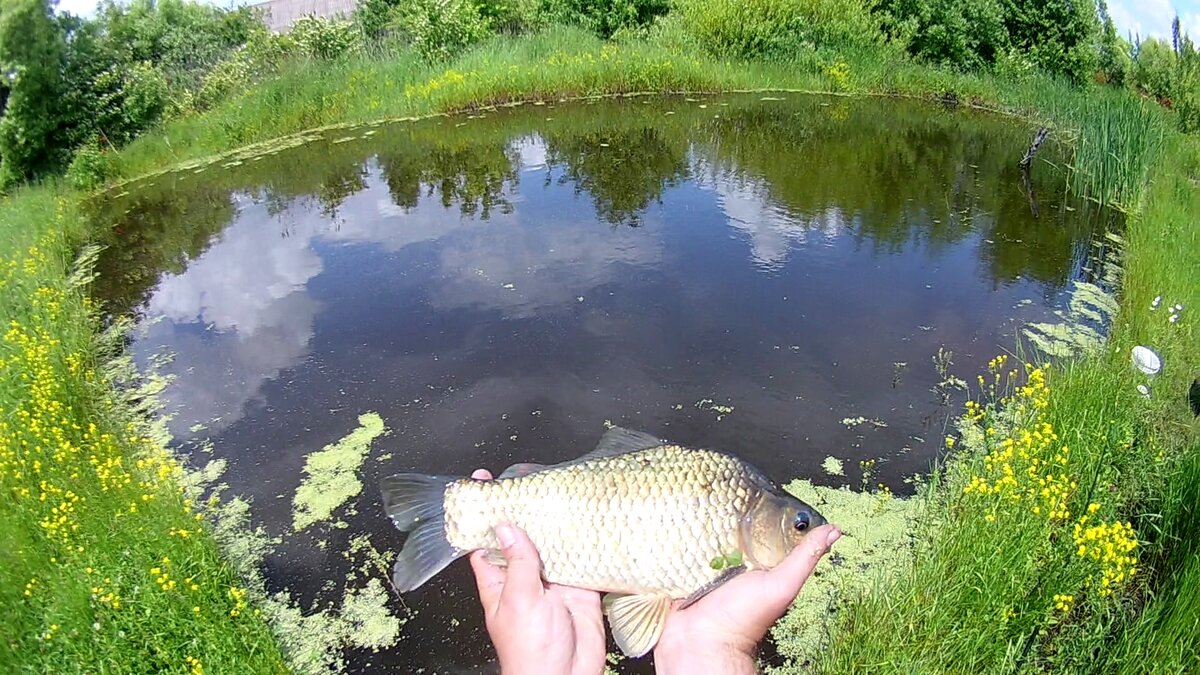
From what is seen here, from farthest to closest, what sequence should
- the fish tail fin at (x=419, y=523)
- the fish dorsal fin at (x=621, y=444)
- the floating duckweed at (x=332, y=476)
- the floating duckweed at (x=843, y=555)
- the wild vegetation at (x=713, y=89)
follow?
the floating duckweed at (x=332, y=476) → the floating duckweed at (x=843, y=555) → the wild vegetation at (x=713, y=89) → the fish dorsal fin at (x=621, y=444) → the fish tail fin at (x=419, y=523)

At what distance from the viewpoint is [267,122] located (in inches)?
438

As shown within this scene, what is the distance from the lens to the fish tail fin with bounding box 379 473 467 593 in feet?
7.24

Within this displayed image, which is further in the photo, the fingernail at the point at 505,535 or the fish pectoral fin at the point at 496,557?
the fish pectoral fin at the point at 496,557

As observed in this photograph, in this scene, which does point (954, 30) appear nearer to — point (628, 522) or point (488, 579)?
point (628, 522)

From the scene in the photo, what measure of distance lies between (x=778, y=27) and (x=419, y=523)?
13654mm

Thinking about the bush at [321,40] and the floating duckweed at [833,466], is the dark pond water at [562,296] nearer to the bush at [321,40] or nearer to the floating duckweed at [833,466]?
the floating duckweed at [833,466]

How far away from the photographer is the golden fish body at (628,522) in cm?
212

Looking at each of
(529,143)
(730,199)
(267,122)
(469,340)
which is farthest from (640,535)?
(267,122)

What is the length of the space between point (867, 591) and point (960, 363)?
2245 mm

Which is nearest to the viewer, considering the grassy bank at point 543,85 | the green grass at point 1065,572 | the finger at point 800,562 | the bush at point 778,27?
the finger at point 800,562

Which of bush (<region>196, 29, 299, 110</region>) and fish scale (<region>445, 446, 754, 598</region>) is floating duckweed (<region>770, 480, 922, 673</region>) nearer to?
fish scale (<region>445, 446, 754, 598</region>)

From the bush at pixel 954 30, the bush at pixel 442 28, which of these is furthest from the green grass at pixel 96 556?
the bush at pixel 954 30

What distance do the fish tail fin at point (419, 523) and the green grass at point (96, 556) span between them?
960 millimetres

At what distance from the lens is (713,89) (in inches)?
523
